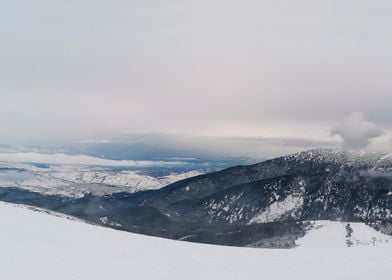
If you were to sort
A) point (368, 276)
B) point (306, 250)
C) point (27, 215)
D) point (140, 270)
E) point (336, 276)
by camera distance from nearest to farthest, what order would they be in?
point (368, 276) → point (336, 276) → point (140, 270) → point (306, 250) → point (27, 215)

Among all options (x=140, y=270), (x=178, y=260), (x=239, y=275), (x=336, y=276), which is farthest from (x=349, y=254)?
(x=140, y=270)

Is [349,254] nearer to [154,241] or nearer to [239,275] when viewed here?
[239,275]

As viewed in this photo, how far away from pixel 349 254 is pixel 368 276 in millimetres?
4994

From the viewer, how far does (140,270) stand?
1505 centimetres

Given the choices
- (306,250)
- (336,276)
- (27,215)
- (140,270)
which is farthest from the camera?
(27,215)

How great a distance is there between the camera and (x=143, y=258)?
17.0 meters

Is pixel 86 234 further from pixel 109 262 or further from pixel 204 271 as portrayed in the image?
pixel 204 271

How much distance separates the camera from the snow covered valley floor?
540 inches

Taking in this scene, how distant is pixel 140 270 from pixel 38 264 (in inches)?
129

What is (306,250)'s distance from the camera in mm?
19766

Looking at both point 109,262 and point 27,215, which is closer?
point 109,262

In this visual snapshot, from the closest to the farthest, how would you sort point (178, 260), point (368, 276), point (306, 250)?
point (368, 276), point (178, 260), point (306, 250)

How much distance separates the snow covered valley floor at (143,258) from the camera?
13711mm

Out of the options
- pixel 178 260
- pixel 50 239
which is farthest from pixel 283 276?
pixel 50 239
